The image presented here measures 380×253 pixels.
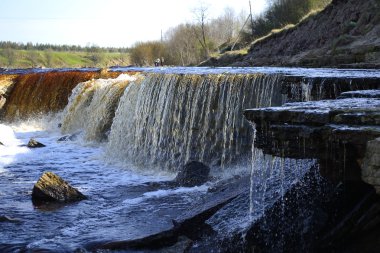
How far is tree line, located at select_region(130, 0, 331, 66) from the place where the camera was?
35469mm

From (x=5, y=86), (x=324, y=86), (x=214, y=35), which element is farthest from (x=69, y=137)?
(x=214, y=35)

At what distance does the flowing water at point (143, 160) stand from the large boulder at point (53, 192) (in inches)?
10.0

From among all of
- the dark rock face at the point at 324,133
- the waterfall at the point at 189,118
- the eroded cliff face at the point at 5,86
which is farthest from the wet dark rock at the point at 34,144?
the dark rock face at the point at 324,133

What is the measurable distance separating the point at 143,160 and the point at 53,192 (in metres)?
3.52

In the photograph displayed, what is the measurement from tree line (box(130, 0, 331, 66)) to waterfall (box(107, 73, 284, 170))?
70.1 ft

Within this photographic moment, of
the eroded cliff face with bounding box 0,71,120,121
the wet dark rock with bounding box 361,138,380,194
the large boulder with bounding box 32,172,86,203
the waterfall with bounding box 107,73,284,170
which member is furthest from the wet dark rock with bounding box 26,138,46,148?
the wet dark rock with bounding box 361,138,380,194

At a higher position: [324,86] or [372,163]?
[324,86]

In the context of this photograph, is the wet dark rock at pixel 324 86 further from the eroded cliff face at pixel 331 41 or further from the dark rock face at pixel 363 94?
the eroded cliff face at pixel 331 41

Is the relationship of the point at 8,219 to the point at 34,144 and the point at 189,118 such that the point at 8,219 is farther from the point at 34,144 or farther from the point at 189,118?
the point at 34,144

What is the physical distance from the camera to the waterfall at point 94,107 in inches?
587

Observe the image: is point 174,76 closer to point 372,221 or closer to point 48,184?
point 48,184

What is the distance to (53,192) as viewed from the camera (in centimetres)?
821

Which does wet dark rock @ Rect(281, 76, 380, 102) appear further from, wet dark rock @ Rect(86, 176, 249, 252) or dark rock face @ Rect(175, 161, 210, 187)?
wet dark rock @ Rect(86, 176, 249, 252)

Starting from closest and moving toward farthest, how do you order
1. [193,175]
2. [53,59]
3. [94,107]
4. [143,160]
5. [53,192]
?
[53,192], [193,175], [143,160], [94,107], [53,59]
